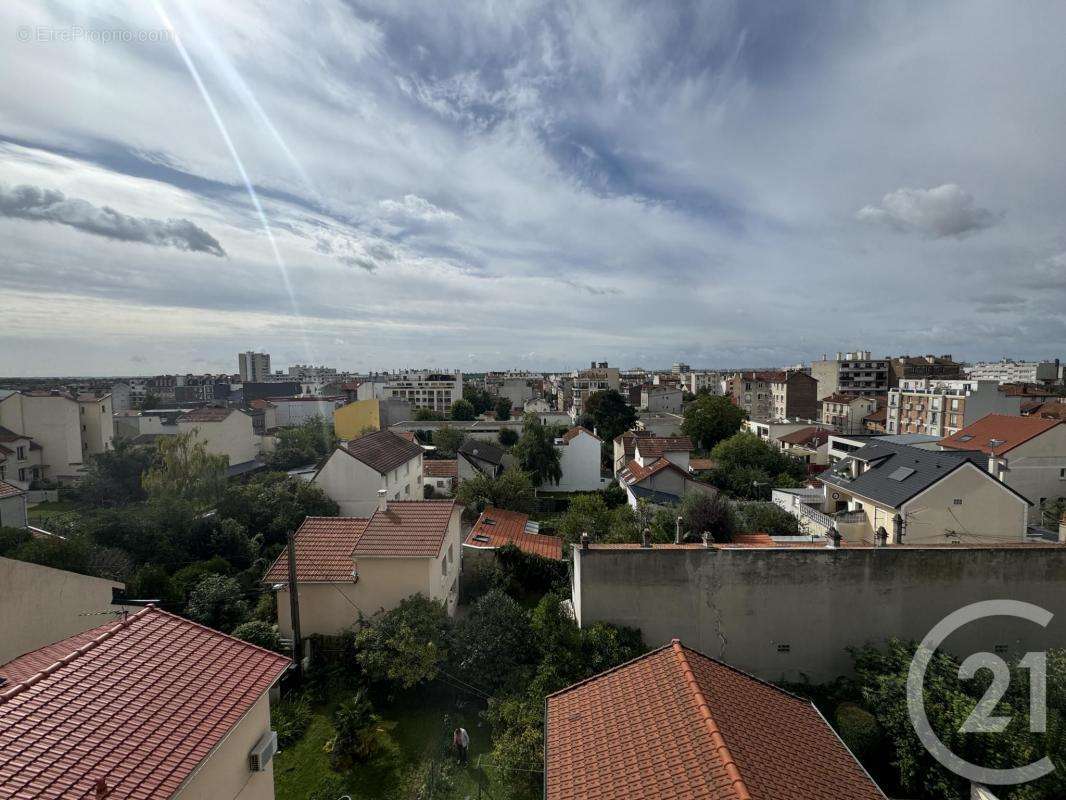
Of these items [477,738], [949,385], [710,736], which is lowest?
[477,738]

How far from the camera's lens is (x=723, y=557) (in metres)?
13.1

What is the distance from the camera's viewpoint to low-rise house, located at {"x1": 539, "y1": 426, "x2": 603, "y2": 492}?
4297cm

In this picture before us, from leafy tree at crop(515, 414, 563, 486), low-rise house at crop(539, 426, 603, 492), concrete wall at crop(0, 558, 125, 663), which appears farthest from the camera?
low-rise house at crop(539, 426, 603, 492)

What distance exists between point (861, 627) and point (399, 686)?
11.9 meters

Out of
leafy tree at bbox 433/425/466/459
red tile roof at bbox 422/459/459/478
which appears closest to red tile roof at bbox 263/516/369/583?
red tile roof at bbox 422/459/459/478

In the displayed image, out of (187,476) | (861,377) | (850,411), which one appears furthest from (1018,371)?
(187,476)

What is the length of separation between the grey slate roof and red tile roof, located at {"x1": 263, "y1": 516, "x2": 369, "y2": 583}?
60.8 ft

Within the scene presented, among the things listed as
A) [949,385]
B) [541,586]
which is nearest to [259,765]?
[541,586]

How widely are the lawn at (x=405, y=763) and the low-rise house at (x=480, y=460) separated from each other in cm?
2336

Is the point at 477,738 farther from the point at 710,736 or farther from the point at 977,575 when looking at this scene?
the point at 977,575

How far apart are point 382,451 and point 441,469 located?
31.6 ft

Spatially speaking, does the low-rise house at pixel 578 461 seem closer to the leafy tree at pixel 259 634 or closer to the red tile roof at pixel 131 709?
the leafy tree at pixel 259 634

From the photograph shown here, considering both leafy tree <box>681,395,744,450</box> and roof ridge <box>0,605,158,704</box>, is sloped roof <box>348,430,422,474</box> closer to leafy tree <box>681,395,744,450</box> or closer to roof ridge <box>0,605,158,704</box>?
roof ridge <box>0,605,158,704</box>

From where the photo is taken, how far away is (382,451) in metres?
27.8
